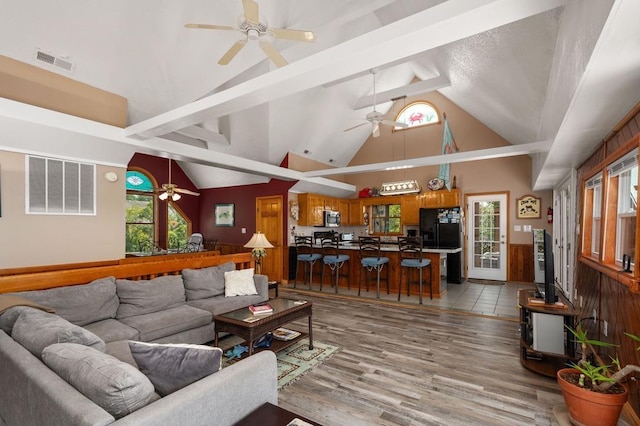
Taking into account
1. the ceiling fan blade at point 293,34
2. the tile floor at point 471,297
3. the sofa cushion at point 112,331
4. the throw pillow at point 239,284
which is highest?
the ceiling fan blade at point 293,34

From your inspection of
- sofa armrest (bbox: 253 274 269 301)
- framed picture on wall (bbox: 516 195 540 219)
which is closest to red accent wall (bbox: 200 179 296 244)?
sofa armrest (bbox: 253 274 269 301)

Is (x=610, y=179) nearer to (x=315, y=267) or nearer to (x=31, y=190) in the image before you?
(x=315, y=267)

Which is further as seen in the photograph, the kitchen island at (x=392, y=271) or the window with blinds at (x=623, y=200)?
the kitchen island at (x=392, y=271)

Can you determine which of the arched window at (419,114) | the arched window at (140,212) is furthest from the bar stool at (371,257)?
the arched window at (140,212)

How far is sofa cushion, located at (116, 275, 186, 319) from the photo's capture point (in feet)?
10.7

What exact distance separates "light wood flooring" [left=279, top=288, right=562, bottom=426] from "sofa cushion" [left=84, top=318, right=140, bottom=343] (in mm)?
1449

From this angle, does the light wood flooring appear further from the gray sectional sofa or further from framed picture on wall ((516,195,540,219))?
framed picture on wall ((516,195,540,219))

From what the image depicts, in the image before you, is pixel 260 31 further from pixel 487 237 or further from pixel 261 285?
pixel 487 237

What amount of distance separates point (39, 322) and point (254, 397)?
1442 millimetres

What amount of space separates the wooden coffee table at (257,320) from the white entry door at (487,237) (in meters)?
5.97

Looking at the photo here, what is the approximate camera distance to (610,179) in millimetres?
3051

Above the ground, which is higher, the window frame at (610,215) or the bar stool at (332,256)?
the window frame at (610,215)

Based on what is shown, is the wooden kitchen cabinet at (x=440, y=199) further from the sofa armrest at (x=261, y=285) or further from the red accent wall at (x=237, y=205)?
the sofa armrest at (x=261, y=285)

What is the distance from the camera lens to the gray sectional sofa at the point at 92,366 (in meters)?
1.23
